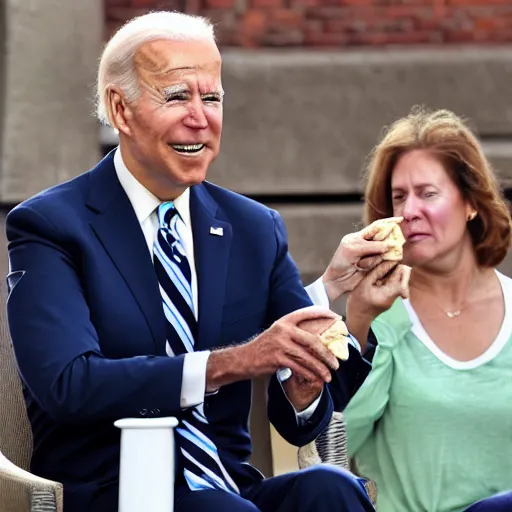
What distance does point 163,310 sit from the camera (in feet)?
9.04

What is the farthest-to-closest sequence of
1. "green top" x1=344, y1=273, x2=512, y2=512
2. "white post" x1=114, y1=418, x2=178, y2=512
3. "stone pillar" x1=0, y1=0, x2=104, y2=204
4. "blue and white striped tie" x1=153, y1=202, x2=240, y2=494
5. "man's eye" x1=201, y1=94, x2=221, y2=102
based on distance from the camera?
"stone pillar" x1=0, y1=0, x2=104, y2=204 < "green top" x1=344, y1=273, x2=512, y2=512 < "man's eye" x1=201, y1=94, x2=221, y2=102 < "blue and white striped tie" x1=153, y1=202, x2=240, y2=494 < "white post" x1=114, y1=418, x2=178, y2=512

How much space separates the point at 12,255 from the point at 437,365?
1.22 meters

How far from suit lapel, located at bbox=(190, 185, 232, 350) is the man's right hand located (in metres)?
0.15

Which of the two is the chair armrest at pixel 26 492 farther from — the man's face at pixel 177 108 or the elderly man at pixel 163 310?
the man's face at pixel 177 108

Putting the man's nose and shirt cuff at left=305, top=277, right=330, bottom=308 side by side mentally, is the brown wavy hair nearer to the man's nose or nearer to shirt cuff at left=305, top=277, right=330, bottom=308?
shirt cuff at left=305, top=277, right=330, bottom=308

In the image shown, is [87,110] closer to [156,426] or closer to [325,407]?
[325,407]

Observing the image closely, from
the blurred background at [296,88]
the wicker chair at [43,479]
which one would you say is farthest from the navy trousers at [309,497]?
the blurred background at [296,88]

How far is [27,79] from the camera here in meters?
5.20

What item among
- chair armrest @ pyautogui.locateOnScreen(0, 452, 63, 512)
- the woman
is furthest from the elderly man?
the woman

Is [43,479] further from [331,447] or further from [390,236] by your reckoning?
[390,236]

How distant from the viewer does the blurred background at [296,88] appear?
5203mm

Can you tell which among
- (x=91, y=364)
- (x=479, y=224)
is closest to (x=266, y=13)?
(x=479, y=224)

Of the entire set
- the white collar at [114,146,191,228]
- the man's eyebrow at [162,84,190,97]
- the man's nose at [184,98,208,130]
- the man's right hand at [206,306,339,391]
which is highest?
the man's eyebrow at [162,84,190,97]

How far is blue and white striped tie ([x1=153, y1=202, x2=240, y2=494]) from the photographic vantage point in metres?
2.72
